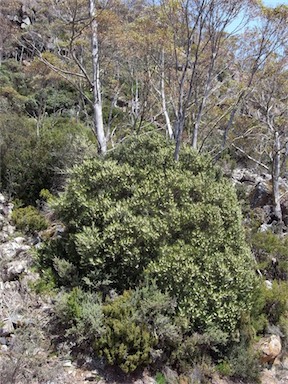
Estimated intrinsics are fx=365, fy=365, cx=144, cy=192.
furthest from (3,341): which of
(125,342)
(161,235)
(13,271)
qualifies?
(161,235)

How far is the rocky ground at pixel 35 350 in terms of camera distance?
14.0 ft

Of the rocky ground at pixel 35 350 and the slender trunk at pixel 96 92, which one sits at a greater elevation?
the slender trunk at pixel 96 92

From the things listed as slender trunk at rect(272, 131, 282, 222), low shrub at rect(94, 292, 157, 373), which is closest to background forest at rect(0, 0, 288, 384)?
low shrub at rect(94, 292, 157, 373)

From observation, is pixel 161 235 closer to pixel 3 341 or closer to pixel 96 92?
pixel 3 341

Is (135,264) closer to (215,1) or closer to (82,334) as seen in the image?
(82,334)

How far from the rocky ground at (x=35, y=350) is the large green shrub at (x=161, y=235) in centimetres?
65

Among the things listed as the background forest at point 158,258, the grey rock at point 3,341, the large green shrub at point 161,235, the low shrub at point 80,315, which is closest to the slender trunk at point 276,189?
the background forest at point 158,258

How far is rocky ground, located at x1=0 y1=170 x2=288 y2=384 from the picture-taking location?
14.0ft

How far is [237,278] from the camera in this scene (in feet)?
18.2

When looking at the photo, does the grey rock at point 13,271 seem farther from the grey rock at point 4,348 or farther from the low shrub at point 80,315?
the grey rock at point 4,348

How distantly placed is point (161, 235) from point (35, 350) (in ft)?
7.57

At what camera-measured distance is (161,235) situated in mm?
5531

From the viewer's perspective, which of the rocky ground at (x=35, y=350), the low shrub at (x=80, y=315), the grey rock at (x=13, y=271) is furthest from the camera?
the grey rock at (x=13, y=271)

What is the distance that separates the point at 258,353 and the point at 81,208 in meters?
3.52
